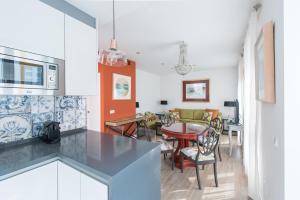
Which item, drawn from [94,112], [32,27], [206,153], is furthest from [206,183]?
[94,112]

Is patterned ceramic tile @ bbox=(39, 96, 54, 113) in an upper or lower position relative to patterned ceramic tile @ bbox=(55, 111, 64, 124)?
upper

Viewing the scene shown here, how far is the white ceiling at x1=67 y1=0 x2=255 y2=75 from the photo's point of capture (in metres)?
2.04

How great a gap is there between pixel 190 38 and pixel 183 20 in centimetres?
80

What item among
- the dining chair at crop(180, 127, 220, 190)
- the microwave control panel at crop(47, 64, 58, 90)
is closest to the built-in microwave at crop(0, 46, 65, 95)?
the microwave control panel at crop(47, 64, 58, 90)

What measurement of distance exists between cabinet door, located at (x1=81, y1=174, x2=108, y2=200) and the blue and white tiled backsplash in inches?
36.0

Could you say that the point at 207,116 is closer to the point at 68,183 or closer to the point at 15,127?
the point at 68,183

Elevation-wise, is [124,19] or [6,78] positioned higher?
[124,19]

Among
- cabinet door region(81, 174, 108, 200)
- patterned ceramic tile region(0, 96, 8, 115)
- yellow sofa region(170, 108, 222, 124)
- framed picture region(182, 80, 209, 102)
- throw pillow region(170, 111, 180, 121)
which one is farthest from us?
framed picture region(182, 80, 209, 102)

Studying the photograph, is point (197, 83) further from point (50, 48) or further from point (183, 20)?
point (50, 48)

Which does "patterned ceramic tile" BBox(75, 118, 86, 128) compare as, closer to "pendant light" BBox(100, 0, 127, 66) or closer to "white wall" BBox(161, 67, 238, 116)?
"pendant light" BBox(100, 0, 127, 66)
